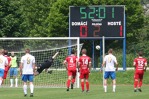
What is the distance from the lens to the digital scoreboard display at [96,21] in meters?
41.1

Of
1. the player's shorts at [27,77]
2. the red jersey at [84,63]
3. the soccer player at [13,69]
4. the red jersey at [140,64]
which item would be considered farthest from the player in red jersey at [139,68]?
the soccer player at [13,69]

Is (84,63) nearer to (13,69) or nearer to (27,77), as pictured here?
(27,77)

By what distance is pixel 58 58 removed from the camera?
122 ft

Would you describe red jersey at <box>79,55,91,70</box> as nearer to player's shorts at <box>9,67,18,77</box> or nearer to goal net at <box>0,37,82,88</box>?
goal net at <box>0,37,82,88</box>

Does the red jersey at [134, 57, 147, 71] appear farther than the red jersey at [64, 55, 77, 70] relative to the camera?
No

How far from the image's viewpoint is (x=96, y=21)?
41.2m

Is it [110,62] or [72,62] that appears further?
[72,62]

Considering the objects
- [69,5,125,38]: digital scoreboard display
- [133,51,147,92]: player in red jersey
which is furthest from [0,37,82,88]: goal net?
[133,51,147,92]: player in red jersey

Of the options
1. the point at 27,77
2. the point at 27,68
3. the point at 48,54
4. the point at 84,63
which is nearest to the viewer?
the point at 27,68

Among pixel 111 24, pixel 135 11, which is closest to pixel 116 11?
pixel 111 24

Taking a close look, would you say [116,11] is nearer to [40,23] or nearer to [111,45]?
[111,45]

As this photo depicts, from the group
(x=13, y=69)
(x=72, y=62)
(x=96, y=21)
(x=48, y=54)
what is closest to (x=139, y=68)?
(x=72, y=62)

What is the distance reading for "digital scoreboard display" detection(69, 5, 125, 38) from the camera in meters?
41.1

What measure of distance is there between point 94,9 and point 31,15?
105 feet
